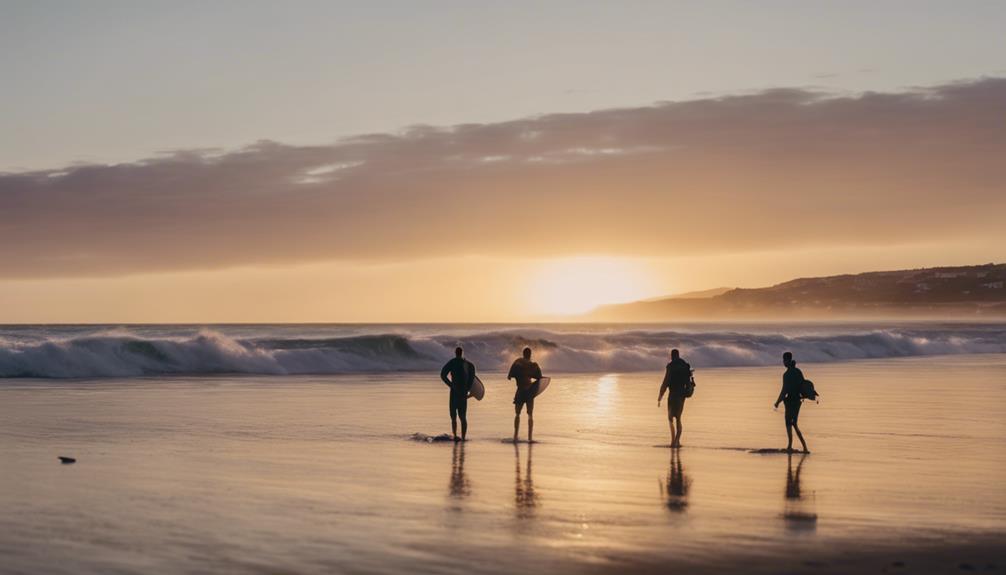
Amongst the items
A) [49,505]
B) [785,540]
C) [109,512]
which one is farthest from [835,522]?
[49,505]

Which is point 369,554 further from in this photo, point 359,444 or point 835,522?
point 359,444

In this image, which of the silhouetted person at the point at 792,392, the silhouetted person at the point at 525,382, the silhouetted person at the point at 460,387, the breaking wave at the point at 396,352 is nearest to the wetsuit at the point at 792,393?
the silhouetted person at the point at 792,392

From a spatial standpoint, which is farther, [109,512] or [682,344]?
[682,344]

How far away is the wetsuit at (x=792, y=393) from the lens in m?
22.4

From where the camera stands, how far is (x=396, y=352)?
65.7m

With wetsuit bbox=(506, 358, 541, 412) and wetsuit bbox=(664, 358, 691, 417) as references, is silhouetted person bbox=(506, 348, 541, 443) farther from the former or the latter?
wetsuit bbox=(664, 358, 691, 417)

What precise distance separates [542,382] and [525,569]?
14.0m

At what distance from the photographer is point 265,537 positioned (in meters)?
12.8

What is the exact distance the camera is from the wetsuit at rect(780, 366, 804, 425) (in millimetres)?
22422

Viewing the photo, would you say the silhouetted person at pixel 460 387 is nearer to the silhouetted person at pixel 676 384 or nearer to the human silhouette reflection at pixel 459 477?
the human silhouette reflection at pixel 459 477

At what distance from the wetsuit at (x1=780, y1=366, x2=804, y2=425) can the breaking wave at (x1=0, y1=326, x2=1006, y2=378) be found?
3589 centimetres

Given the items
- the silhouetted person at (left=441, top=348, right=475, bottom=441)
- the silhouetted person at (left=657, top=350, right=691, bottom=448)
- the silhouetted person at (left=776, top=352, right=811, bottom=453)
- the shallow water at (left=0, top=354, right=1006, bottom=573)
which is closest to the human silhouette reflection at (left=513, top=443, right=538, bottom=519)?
the shallow water at (left=0, top=354, right=1006, bottom=573)

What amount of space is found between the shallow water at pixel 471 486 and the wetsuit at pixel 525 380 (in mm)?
1023

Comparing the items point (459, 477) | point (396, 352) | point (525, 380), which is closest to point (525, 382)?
point (525, 380)
